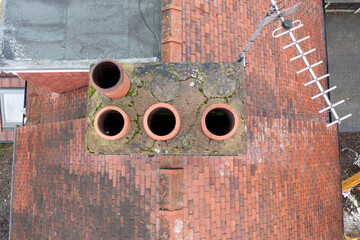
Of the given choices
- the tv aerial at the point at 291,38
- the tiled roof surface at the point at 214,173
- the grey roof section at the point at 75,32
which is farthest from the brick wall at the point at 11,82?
the tv aerial at the point at 291,38

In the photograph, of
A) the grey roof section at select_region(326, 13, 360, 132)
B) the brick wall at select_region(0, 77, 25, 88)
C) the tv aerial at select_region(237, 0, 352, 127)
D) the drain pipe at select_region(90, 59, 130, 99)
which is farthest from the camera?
the grey roof section at select_region(326, 13, 360, 132)

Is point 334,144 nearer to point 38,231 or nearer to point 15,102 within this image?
point 38,231

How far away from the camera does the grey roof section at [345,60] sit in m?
12.0

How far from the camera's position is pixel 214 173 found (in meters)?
6.00

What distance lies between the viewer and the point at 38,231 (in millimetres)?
7801

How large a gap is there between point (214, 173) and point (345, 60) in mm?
11828

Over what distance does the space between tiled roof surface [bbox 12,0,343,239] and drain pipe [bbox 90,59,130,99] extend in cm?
279

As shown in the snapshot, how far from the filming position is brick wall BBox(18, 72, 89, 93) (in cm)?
639

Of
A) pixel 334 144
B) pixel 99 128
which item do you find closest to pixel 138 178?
pixel 99 128

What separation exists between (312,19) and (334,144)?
538cm

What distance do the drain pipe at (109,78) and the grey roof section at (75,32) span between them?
2.86 metres

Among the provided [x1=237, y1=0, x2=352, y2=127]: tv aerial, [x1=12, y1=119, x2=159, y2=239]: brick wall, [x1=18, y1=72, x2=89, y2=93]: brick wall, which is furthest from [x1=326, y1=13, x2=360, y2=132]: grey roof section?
[x1=18, y1=72, x2=89, y2=93]: brick wall

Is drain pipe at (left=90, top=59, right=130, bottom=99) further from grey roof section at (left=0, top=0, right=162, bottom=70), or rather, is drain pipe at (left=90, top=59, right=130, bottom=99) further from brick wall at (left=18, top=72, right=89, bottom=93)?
brick wall at (left=18, top=72, right=89, bottom=93)

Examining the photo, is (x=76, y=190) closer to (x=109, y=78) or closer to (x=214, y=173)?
(x=214, y=173)
